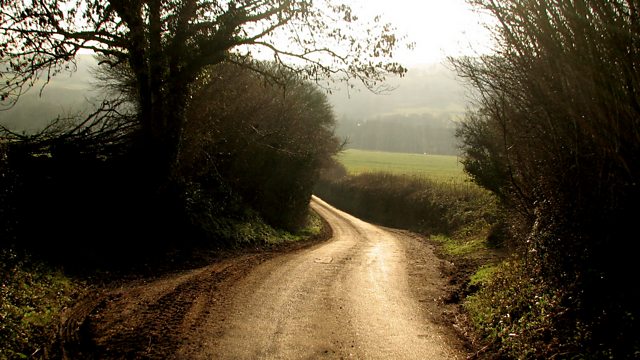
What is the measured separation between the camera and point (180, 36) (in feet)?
46.5

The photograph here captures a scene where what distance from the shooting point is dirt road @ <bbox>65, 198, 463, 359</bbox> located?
24.4 ft

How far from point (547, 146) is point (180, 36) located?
10.6 meters

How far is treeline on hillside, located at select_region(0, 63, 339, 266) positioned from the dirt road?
96.4 inches

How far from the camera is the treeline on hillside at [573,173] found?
20.1 feet

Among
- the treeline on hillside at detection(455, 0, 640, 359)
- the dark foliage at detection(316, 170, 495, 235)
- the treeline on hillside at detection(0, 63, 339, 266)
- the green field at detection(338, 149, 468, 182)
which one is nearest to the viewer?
the treeline on hillside at detection(455, 0, 640, 359)

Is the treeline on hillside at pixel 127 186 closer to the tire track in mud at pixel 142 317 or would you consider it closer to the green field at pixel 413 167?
the tire track in mud at pixel 142 317

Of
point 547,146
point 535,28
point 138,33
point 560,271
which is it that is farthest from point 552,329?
point 138,33

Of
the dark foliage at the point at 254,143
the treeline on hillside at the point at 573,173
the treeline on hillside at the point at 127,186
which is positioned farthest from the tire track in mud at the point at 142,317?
the dark foliage at the point at 254,143

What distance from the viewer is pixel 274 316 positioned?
30.0 feet

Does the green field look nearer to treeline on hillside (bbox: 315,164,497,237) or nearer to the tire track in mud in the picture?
treeline on hillside (bbox: 315,164,497,237)

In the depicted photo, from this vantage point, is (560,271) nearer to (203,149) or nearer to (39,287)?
(39,287)

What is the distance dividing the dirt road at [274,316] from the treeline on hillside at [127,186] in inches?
96.4

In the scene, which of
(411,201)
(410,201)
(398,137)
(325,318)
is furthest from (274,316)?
(398,137)

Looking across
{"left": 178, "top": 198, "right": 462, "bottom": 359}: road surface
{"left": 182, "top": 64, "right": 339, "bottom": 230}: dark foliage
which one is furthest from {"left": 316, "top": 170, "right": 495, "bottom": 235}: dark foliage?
{"left": 178, "top": 198, "right": 462, "bottom": 359}: road surface
